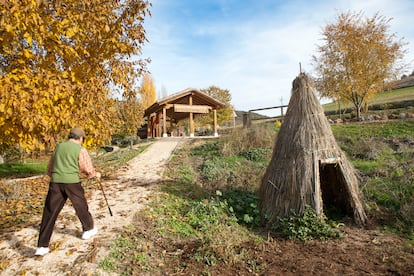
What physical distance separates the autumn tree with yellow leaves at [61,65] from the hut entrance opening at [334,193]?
5.03 m

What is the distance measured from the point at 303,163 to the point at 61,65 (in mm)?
5447

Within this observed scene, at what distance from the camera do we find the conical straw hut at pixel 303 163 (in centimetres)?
485

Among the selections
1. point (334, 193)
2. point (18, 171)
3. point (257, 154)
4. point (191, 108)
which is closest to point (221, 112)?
point (191, 108)

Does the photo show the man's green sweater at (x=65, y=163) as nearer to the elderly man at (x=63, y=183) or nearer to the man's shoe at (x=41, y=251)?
the elderly man at (x=63, y=183)

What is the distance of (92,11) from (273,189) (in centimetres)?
518

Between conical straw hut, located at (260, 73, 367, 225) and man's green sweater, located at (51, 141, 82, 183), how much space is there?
140 inches

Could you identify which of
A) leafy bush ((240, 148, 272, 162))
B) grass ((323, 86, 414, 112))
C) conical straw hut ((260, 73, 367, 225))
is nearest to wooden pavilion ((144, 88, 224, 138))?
leafy bush ((240, 148, 272, 162))

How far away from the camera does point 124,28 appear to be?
20.6 feet

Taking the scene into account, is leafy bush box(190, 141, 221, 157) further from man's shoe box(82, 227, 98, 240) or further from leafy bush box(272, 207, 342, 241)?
man's shoe box(82, 227, 98, 240)

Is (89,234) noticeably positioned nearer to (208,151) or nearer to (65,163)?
(65,163)

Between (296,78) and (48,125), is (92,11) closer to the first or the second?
(48,125)

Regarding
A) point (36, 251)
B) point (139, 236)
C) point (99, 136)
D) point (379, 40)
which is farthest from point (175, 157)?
point (379, 40)

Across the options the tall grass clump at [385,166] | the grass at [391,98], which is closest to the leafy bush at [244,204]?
the tall grass clump at [385,166]

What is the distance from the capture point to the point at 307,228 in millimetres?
4547
